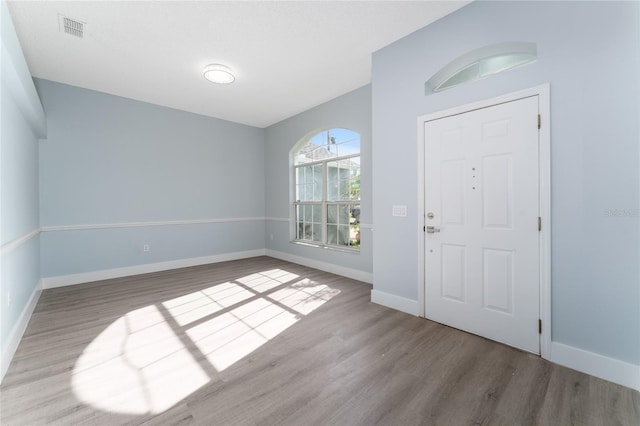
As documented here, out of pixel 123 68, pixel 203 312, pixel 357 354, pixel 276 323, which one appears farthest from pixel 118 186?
pixel 357 354

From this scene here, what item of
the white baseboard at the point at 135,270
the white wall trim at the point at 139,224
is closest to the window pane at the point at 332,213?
the white wall trim at the point at 139,224

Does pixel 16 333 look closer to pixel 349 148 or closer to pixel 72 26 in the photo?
pixel 72 26

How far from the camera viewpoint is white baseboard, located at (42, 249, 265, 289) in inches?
151

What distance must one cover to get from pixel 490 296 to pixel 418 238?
0.81m

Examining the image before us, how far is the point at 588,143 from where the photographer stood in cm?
185

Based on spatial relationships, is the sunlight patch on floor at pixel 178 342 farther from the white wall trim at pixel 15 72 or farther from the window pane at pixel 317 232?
the white wall trim at pixel 15 72

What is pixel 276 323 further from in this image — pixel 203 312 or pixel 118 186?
pixel 118 186

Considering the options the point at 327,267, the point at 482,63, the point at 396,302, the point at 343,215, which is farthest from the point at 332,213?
the point at 482,63

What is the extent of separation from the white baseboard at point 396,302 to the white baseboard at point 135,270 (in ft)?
11.7

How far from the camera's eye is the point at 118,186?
4.35 m

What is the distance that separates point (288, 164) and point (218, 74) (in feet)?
7.70

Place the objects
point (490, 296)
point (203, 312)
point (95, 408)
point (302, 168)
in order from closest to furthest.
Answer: point (95, 408) < point (490, 296) < point (203, 312) < point (302, 168)

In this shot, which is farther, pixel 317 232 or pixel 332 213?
pixel 317 232

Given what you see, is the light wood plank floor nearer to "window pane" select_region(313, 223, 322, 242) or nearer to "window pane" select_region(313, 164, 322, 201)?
"window pane" select_region(313, 223, 322, 242)
